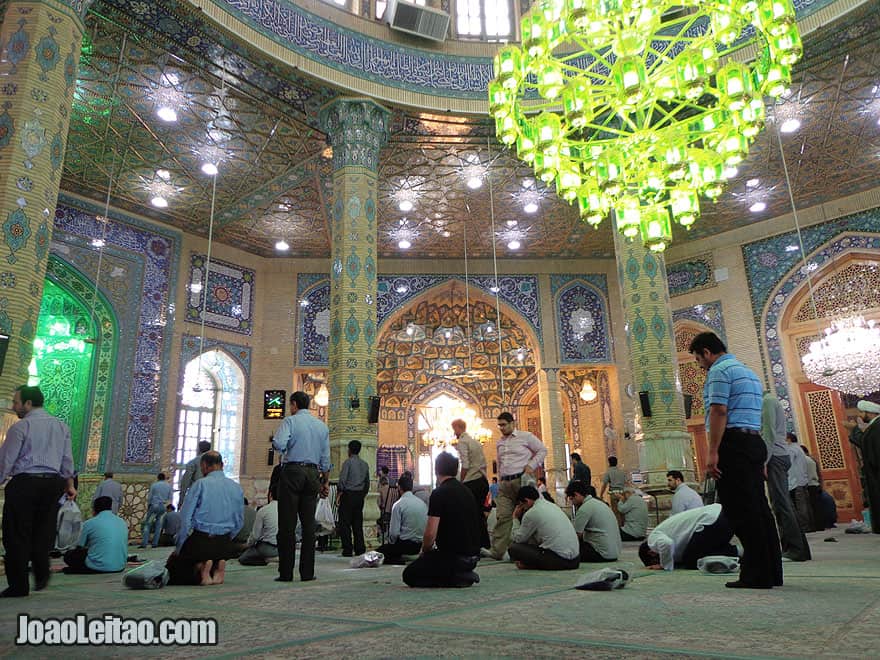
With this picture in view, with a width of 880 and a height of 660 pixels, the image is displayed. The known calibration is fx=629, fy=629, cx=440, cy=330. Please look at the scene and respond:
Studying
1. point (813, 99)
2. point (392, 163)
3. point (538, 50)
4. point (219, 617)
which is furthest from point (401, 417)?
point (219, 617)

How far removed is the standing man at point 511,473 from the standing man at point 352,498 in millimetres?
1658

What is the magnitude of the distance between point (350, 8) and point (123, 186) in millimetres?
5202

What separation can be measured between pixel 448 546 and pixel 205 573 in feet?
5.19

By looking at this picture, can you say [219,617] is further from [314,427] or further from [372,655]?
[314,427]

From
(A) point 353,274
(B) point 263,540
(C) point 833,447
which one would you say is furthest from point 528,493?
(C) point 833,447

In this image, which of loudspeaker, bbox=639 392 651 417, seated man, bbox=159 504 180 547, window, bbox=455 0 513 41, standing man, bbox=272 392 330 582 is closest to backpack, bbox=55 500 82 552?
seated man, bbox=159 504 180 547

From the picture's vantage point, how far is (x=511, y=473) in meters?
5.09

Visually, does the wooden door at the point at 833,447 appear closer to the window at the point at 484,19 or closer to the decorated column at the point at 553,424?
the decorated column at the point at 553,424

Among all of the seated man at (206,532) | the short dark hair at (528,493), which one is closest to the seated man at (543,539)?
the short dark hair at (528,493)

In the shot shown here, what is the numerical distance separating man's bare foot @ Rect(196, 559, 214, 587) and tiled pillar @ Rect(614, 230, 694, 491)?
19.1ft

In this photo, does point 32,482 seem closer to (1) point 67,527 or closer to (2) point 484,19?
(1) point 67,527

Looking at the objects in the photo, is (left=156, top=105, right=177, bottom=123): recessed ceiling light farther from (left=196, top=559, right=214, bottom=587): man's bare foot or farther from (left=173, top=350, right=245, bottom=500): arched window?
(left=196, top=559, right=214, bottom=587): man's bare foot

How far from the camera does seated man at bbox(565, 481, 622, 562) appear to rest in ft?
15.3

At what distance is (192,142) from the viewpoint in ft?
33.4
